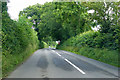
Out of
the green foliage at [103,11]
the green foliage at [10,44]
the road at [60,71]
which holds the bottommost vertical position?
the road at [60,71]

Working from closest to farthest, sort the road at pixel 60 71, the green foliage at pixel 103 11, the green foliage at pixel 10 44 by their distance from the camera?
the road at pixel 60 71 → the green foliage at pixel 10 44 → the green foliage at pixel 103 11

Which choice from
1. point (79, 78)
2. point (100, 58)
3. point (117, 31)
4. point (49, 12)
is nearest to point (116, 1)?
point (117, 31)

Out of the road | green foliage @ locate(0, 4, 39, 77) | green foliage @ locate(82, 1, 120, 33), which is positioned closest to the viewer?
the road

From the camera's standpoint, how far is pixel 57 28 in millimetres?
49219

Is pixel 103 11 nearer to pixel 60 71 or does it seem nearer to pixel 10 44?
pixel 60 71

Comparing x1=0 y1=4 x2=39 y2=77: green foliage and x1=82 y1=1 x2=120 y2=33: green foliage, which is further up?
x1=82 y1=1 x2=120 y2=33: green foliage

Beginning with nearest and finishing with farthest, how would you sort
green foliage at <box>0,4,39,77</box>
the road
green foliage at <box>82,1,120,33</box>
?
1. the road
2. green foliage at <box>0,4,39,77</box>
3. green foliage at <box>82,1,120,33</box>

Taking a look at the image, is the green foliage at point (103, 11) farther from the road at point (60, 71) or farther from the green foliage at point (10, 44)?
the green foliage at point (10, 44)

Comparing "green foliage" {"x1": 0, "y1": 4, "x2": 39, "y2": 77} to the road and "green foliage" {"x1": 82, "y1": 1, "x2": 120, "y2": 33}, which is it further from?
"green foliage" {"x1": 82, "y1": 1, "x2": 120, "y2": 33}

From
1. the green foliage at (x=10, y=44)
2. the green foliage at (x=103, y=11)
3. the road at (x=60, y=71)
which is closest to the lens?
the road at (x=60, y=71)

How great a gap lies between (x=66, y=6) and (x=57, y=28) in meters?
29.0

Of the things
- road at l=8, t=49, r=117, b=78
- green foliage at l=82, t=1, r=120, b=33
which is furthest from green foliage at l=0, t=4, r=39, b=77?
green foliage at l=82, t=1, r=120, b=33

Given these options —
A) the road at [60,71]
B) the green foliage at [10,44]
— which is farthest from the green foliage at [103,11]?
the green foliage at [10,44]

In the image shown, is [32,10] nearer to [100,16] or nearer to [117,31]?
[100,16]
